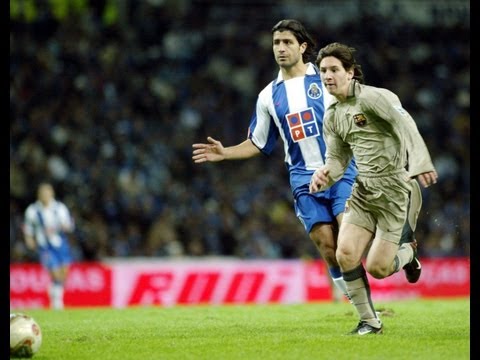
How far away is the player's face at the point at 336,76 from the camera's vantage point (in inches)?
325

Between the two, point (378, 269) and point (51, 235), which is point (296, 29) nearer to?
point (378, 269)

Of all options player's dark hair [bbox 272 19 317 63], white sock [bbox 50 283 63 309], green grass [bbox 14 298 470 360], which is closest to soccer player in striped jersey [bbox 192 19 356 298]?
player's dark hair [bbox 272 19 317 63]

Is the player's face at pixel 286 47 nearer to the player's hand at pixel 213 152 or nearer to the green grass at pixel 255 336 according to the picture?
the player's hand at pixel 213 152

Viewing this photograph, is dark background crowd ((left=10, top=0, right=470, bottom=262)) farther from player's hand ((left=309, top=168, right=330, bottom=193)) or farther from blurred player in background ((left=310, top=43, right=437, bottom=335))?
player's hand ((left=309, top=168, right=330, bottom=193))

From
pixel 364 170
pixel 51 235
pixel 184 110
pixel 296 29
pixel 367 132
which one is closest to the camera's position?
pixel 367 132

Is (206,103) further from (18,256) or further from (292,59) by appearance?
(292,59)

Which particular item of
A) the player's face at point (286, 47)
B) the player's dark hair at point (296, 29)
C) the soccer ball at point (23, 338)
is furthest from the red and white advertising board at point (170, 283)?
the soccer ball at point (23, 338)

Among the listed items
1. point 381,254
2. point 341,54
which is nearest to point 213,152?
point 341,54

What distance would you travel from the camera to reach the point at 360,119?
8.30 meters

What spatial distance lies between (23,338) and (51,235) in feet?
36.0

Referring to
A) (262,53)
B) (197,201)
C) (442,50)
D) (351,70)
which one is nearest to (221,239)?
(197,201)

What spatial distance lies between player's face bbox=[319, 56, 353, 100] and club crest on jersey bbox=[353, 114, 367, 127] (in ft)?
0.66
